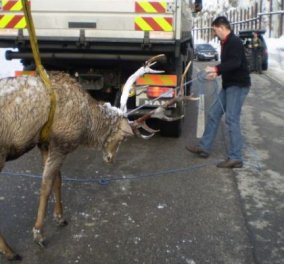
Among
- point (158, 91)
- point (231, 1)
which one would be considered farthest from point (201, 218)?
point (231, 1)

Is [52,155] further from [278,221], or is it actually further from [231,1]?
[231,1]

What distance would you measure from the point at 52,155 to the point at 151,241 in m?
1.19

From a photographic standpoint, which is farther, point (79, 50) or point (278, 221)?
point (79, 50)

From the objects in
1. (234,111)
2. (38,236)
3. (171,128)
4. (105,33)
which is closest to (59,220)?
(38,236)

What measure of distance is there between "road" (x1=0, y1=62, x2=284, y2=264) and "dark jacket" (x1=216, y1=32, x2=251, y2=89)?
1.18 m

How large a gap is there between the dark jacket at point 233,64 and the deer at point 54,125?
2.24 metres

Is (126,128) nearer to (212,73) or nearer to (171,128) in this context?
(212,73)

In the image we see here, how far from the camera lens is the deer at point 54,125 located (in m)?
3.79

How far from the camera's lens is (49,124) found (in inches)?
155

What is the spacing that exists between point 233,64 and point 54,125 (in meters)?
3.41

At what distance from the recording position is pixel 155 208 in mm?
5191

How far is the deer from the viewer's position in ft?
12.4

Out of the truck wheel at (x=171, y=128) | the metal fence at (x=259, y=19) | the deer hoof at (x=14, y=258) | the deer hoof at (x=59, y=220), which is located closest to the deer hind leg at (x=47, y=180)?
the deer hoof at (x=14, y=258)

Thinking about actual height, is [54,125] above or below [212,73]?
below
